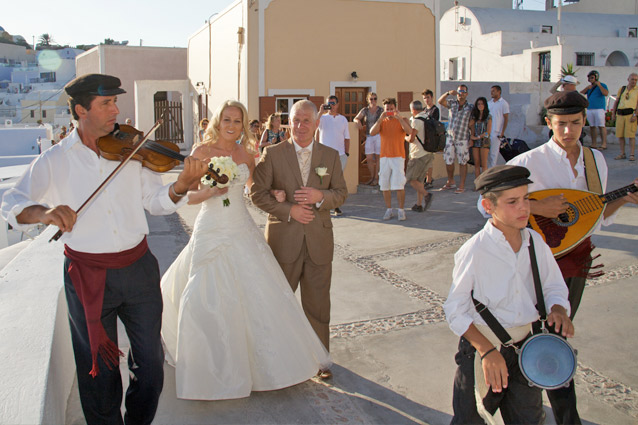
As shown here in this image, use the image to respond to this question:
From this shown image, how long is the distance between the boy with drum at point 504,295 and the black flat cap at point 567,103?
0.91m

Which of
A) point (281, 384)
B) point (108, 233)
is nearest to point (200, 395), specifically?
point (281, 384)

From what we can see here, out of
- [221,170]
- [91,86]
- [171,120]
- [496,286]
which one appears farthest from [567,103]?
[171,120]

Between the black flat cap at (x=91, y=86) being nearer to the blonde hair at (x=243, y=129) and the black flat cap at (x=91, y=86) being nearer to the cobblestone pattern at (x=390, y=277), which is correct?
the blonde hair at (x=243, y=129)

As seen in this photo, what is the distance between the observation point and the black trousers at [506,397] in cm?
288

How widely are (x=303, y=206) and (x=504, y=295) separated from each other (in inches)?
71.0

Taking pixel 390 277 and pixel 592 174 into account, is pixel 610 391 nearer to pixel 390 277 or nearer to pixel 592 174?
pixel 592 174

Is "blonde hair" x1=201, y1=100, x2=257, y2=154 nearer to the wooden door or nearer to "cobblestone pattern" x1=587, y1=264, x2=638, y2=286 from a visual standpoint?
"cobblestone pattern" x1=587, y1=264, x2=638, y2=286

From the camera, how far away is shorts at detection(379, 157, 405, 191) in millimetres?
9586

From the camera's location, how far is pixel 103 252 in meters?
3.07

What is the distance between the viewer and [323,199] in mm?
4285

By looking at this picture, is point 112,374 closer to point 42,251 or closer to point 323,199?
point 323,199

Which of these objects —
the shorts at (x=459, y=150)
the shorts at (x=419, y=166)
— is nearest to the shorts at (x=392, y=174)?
the shorts at (x=419, y=166)

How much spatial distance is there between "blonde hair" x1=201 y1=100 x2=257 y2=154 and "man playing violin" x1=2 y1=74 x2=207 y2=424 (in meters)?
1.20

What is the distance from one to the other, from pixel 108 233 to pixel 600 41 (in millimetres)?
32123
